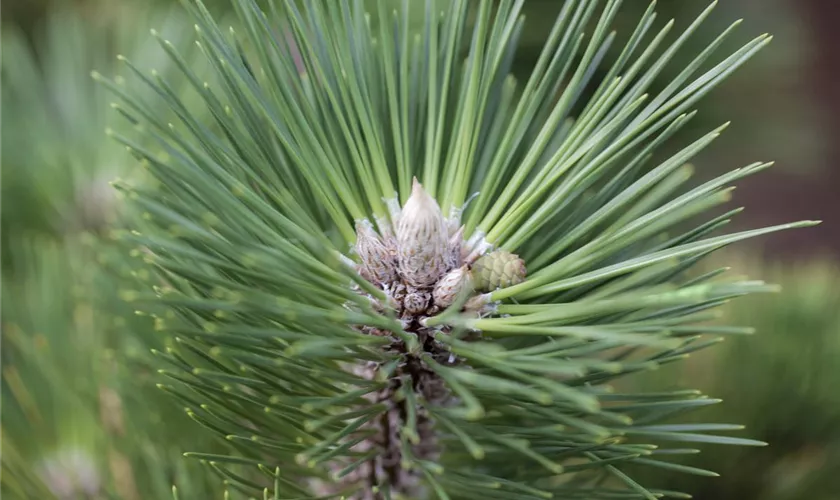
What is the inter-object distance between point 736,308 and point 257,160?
0.51 m

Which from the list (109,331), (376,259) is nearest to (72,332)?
(109,331)

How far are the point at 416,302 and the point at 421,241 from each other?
3 centimetres

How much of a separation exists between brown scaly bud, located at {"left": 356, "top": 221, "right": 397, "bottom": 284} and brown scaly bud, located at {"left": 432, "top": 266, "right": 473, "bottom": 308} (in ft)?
0.08

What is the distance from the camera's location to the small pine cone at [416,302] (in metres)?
0.32

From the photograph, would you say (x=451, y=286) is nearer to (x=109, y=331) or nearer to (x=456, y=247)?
(x=456, y=247)

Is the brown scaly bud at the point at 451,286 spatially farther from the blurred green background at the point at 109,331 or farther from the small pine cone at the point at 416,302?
the blurred green background at the point at 109,331

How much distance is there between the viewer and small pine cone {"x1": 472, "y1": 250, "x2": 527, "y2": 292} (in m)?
0.32

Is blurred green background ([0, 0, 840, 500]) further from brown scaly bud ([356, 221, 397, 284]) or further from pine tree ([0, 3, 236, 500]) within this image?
brown scaly bud ([356, 221, 397, 284])

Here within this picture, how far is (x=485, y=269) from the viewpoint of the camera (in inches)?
12.6

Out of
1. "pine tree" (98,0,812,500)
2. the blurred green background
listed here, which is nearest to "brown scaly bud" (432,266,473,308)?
"pine tree" (98,0,812,500)

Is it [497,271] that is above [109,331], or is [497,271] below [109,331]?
below

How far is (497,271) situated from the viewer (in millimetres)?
318

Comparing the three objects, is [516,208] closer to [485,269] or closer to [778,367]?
[485,269]

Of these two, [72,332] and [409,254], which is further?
[72,332]
